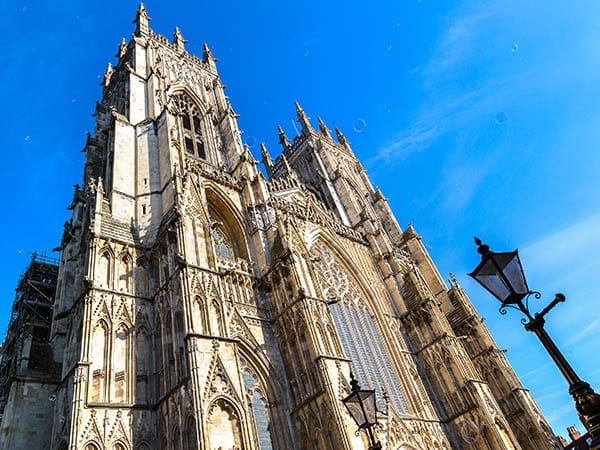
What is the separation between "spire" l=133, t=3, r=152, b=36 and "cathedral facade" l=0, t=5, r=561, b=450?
0.83 feet

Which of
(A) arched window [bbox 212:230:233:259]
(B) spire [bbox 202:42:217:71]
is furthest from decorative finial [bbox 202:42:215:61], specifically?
(A) arched window [bbox 212:230:233:259]

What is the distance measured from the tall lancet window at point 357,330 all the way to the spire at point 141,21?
68.8 feet

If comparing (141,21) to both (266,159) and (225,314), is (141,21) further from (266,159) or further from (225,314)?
(225,314)

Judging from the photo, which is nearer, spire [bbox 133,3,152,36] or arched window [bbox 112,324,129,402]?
arched window [bbox 112,324,129,402]

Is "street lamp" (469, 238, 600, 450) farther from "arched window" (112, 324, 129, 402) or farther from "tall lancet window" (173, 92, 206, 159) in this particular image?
"tall lancet window" (173, 92, 206, 159)

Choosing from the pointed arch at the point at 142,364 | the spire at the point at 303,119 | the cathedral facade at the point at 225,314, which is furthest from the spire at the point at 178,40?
the pointed arch at the point at 142,364

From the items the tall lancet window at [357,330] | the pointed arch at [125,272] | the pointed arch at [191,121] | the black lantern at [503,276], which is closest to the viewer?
the black lantern at [503,276]

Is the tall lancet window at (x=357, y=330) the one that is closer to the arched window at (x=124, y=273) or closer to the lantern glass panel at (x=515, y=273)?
the arched window at (x=124, y=273)

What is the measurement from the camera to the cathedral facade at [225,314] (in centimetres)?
1364

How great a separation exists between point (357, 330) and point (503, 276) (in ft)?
60.6

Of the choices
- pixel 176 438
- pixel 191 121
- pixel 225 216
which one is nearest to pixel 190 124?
pixel 191 121

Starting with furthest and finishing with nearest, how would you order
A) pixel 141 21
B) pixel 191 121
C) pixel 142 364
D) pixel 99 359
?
pixel 141 21
pixel 191 121
pixel 142 364
pixel 99 359

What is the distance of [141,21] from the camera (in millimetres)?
33312

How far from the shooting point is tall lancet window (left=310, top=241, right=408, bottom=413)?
822 inches
